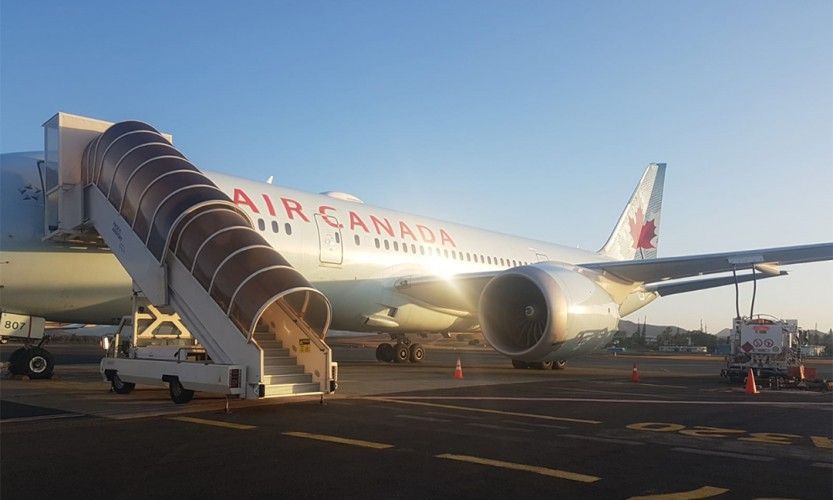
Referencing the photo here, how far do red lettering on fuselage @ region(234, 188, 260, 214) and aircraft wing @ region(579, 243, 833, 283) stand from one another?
750cm

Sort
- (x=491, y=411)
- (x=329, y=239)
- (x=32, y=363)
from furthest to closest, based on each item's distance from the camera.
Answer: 1. (x=329, y=239)
2. (x=32, y=363)
3. (x=491, y=411)

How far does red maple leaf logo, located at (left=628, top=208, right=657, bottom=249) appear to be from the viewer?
28.6 metres

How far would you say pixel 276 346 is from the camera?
32.1 ft

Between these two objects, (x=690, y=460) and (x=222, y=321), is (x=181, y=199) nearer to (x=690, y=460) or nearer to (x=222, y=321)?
(x=222, y=321)

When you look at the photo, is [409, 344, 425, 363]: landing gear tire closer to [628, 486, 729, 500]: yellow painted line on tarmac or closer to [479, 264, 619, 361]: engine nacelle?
[479, 264, 619, 361]: engine nacelle

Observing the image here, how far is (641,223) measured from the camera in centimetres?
2889

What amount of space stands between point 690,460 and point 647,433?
1475 millimetres

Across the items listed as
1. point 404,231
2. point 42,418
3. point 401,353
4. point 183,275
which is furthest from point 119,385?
point 401,353

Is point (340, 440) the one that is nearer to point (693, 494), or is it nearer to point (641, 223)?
point (693, 494)

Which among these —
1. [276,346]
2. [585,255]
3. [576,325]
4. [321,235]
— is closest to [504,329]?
[576,325]

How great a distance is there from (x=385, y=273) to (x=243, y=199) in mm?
4214

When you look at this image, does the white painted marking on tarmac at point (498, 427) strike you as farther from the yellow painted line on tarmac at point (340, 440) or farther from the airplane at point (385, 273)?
the airplane at point (385, 273)

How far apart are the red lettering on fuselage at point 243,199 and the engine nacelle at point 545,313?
494cm

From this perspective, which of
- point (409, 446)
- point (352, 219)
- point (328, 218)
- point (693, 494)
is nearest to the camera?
point (693, 494)
